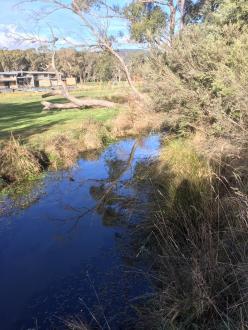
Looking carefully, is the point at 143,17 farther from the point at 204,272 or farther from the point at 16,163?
the point at 204,272

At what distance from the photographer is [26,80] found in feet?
301

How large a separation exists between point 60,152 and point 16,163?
246cm

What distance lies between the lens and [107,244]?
7.63 m

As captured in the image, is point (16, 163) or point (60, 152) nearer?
point (16, 163)

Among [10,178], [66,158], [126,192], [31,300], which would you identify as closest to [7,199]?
[10,178]

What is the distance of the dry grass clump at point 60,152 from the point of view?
1391 cm

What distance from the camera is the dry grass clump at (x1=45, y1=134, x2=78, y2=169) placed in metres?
13.9

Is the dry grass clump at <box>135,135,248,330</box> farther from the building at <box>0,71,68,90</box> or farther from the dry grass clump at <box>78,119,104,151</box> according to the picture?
the building at <box>0,71,68,90</box>

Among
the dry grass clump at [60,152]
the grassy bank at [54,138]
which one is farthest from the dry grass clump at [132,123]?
the dry grass clump at [60,152]

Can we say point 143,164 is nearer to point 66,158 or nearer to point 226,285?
point 66,158

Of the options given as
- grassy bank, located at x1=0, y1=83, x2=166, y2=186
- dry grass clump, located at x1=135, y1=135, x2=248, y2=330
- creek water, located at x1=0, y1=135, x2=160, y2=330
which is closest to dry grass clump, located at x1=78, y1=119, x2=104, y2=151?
grassy bank, located at x1=0, y1=83, x2=166, y2=186

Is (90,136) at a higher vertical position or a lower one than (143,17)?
lower

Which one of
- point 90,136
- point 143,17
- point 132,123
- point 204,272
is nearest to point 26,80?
point 143,17

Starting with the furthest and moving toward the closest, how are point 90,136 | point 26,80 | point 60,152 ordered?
point 26,80 < point 90,136 < point 60,152
